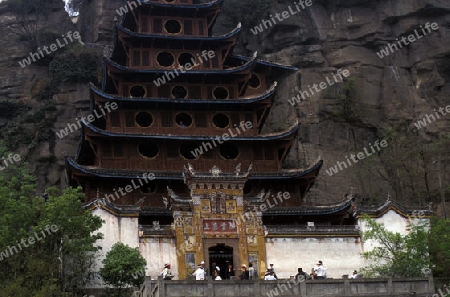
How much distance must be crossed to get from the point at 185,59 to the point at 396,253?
17.6 metres

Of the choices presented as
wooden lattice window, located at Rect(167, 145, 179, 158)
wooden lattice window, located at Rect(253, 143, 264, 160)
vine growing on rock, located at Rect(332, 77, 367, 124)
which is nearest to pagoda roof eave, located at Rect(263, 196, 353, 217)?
wooden lattice window, located at Rect(253, 143, 264, 160)

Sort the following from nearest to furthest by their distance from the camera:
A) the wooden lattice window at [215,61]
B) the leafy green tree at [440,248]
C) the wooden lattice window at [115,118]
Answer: the leafy green tree at [440,248] < the wooden lattice window at [115,118] < the wooden lattice window at [215,61]

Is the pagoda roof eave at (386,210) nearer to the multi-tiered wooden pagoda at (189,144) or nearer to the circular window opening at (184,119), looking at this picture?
the multi-tiered wooden pagoda at (189,144)

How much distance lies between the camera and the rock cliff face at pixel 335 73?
53.2 metres

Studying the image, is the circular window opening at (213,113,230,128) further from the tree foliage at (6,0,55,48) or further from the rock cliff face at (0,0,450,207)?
the tree foliage at (6,0,55,48)

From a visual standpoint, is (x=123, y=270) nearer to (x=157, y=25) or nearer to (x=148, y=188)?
(x=148, y=188)

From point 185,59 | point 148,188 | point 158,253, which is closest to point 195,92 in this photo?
point 185,59

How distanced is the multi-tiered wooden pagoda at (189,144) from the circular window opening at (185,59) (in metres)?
0.06

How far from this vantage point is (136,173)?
3622 cm

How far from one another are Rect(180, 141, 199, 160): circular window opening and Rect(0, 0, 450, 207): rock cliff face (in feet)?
47.2

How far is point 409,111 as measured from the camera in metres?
54.2

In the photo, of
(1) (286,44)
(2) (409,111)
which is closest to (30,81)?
(1) (286,44)

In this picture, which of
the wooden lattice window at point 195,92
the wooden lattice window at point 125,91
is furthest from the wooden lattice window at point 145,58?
the wooden lattice window at point 195,92

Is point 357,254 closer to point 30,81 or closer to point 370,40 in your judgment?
point 370,40
